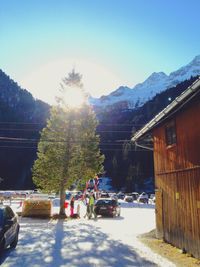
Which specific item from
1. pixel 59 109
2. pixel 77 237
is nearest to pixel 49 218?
pixel 59 109

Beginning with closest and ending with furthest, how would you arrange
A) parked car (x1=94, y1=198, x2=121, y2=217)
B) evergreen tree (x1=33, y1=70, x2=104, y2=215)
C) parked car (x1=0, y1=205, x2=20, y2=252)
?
parked car (x1=0, y1=205, x2=20, y2=252)
evergreen tree (x1=33, y1=70, x2=104, y2=215)
parked car (x1=94, y1=198, x2=121, y2=217)

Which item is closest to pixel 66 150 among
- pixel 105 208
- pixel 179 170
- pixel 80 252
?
pixel 105 208

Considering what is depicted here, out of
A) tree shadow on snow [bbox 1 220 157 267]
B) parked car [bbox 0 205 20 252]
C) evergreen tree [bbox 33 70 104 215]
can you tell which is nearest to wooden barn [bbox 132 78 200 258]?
tree shadow on snow [bbox 1 220 157 267]

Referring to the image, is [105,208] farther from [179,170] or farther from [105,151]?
[105,151]

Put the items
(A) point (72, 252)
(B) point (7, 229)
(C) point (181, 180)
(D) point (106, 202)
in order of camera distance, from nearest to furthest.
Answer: (B) point (7, 229) < (A) point (72, 252) < (C) point (181, 180) < (D) point (106, 202)

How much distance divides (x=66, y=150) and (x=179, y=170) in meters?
18.1

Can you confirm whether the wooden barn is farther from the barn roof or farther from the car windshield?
the car windshield

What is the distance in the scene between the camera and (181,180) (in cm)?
1355

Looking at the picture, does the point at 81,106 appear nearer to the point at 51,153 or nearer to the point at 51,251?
the point at 51,153

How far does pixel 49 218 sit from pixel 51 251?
16049mm

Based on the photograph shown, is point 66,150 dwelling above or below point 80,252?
above

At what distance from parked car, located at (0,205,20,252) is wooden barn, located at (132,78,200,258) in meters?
6.17

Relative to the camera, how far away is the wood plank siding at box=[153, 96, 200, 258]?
12.2m

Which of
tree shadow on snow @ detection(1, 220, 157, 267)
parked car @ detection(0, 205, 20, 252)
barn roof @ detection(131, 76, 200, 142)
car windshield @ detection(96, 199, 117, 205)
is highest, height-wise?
barn roof @ detection(131, 76, 200, 142)
